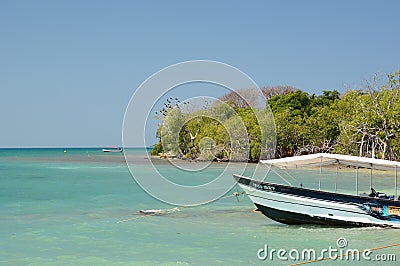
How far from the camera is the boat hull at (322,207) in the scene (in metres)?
12.9

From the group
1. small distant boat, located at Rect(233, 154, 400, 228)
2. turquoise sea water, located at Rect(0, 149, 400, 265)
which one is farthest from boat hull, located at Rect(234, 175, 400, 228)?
turquoise sea water, located at Rect(0, 149, 400, 265)

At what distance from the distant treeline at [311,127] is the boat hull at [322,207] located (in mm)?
12944

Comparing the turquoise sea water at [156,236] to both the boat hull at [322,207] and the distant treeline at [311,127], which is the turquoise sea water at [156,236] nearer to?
the boat hull at [322,207]

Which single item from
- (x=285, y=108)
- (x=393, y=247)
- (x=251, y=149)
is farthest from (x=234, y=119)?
(x=393, y=247)

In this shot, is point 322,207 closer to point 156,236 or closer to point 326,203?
point 326,203

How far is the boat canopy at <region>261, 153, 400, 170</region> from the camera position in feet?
43.2

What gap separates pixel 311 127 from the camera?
49438mm

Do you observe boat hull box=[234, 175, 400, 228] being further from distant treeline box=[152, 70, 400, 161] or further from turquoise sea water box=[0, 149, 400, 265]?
distant treeline box=[152, 70, 400, 161]

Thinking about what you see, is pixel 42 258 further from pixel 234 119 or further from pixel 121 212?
pixel 234 119

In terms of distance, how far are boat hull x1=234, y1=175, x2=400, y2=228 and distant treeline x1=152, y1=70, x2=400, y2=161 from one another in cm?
1294

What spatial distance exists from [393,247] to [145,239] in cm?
590

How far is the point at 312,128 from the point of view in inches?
1943

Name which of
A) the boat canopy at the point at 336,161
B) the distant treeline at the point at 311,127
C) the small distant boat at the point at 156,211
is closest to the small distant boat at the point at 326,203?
the boat canopy at the point at 336,161

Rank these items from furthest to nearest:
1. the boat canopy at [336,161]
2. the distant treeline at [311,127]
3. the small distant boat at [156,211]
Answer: the distant treeline at [311,127]
the small distant boat at [156,211]
the boat canopy at [336,161]
